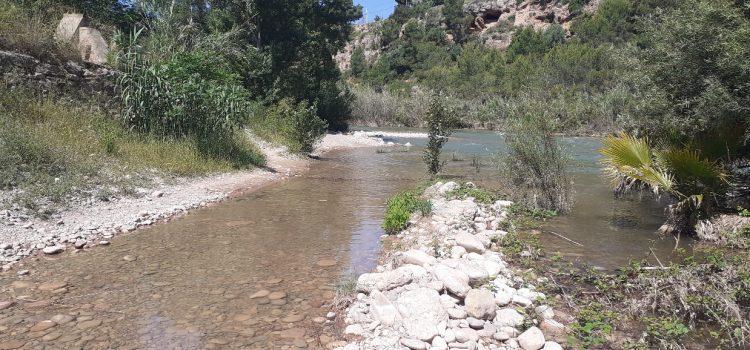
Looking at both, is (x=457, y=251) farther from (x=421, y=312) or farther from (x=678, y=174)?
(x=678, y=174)

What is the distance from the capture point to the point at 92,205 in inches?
394

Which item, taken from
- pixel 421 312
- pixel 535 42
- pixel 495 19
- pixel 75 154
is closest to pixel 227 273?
pixel 421 312

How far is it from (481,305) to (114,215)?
789 centimetres

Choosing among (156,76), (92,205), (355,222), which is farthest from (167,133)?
A: (355,222)

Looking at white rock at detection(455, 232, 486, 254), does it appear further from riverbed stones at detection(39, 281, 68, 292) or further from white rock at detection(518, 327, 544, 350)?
riverbed stones at detection(39, 281, 68, 292)

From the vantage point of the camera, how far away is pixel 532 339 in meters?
4.75

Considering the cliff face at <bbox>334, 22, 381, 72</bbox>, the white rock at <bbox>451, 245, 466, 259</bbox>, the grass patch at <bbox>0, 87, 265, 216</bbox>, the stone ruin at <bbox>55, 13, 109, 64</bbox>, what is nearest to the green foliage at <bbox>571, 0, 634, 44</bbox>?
the cliff face at <bbox>334, 22, 381, 72</bbox>

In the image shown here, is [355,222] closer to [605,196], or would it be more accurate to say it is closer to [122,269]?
[122,269]

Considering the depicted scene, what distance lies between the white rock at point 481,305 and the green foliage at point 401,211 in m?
4.25

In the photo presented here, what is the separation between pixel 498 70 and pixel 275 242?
71449 mm

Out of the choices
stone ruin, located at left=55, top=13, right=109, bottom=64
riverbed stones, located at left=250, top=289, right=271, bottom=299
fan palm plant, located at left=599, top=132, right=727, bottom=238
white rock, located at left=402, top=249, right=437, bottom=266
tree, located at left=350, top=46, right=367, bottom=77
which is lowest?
riverbed stones, located at left=250, top=289, right=271, bottom=299

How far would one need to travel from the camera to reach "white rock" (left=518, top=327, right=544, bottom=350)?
185 inches

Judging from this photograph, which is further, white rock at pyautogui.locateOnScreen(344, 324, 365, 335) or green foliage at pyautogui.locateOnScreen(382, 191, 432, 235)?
green foliage at pyautogui.locateOnScreen(382, 191, 432, 235)

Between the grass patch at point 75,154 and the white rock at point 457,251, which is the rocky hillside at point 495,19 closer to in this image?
the grass patch at point 75,154
